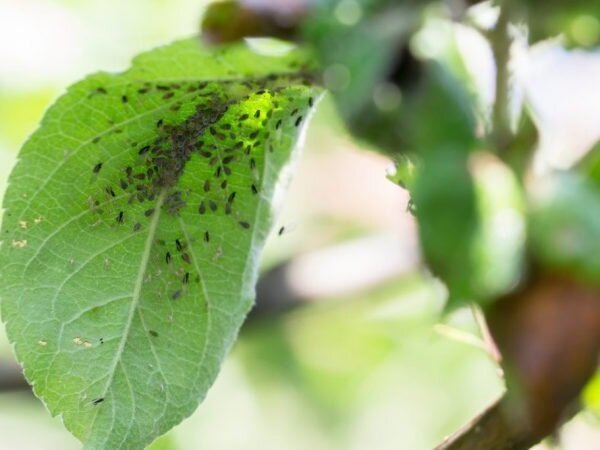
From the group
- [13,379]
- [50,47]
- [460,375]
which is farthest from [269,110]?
[460,375]

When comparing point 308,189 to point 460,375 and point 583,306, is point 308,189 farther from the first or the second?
point 583,306

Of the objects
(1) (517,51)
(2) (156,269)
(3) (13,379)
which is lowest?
(3) (13,379)

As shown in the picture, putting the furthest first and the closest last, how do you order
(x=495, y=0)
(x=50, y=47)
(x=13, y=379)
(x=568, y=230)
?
(x=50, y=47), (x=13, y=379), (x=495, y=0), (x=568, y=230)

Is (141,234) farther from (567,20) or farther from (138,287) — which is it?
(567,20)

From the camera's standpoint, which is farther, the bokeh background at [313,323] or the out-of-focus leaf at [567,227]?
the bokeh background at [313,323]

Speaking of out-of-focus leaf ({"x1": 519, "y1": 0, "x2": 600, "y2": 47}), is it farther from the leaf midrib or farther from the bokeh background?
the bokeh background

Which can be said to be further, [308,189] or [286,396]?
[286,396]

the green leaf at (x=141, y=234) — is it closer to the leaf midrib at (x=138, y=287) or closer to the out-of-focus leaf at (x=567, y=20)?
the leaf midrib at (x=138, y=287)

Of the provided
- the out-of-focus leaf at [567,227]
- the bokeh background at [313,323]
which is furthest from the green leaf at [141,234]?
the bokeh background at [313,323]
